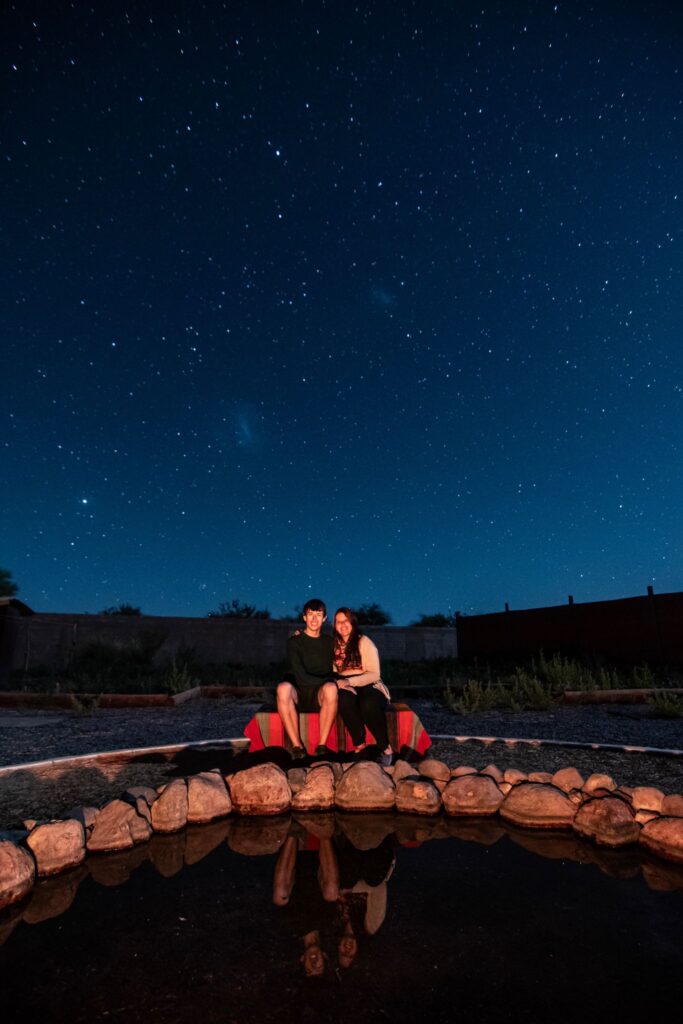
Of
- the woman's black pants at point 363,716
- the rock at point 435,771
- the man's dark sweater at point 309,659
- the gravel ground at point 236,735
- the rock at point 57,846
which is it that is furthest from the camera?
the man's dark sweater at point 309,659

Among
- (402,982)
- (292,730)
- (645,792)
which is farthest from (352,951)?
(292,730)

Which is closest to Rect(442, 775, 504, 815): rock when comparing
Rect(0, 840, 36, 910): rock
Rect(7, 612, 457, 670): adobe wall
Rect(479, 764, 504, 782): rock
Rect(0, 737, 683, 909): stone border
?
Rect(0, 737, 683, 909): stone border

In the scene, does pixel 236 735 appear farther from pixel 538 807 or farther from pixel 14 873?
pixel 14 873

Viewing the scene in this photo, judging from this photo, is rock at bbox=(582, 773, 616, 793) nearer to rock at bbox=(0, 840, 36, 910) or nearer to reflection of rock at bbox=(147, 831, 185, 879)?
reflection of rock at bbox=(147, 831, 185, 879)

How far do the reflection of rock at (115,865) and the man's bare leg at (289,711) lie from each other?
146cm

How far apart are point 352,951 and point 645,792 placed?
190 cm

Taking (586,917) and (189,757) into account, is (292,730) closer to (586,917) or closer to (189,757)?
(189,757)

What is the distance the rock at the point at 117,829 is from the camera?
8.65 ft

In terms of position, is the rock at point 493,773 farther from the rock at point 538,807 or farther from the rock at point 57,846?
the rock at point 57,846

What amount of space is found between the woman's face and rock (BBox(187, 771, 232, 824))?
1.51 metres

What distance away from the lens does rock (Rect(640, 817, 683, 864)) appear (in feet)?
8.36

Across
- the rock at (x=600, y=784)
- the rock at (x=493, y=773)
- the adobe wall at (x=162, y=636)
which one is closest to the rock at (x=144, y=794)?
the rock at (x=493, y=773)

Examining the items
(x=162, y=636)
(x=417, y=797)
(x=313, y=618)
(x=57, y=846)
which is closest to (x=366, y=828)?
(x=417, y=797)

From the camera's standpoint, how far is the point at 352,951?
1720 millimetres
